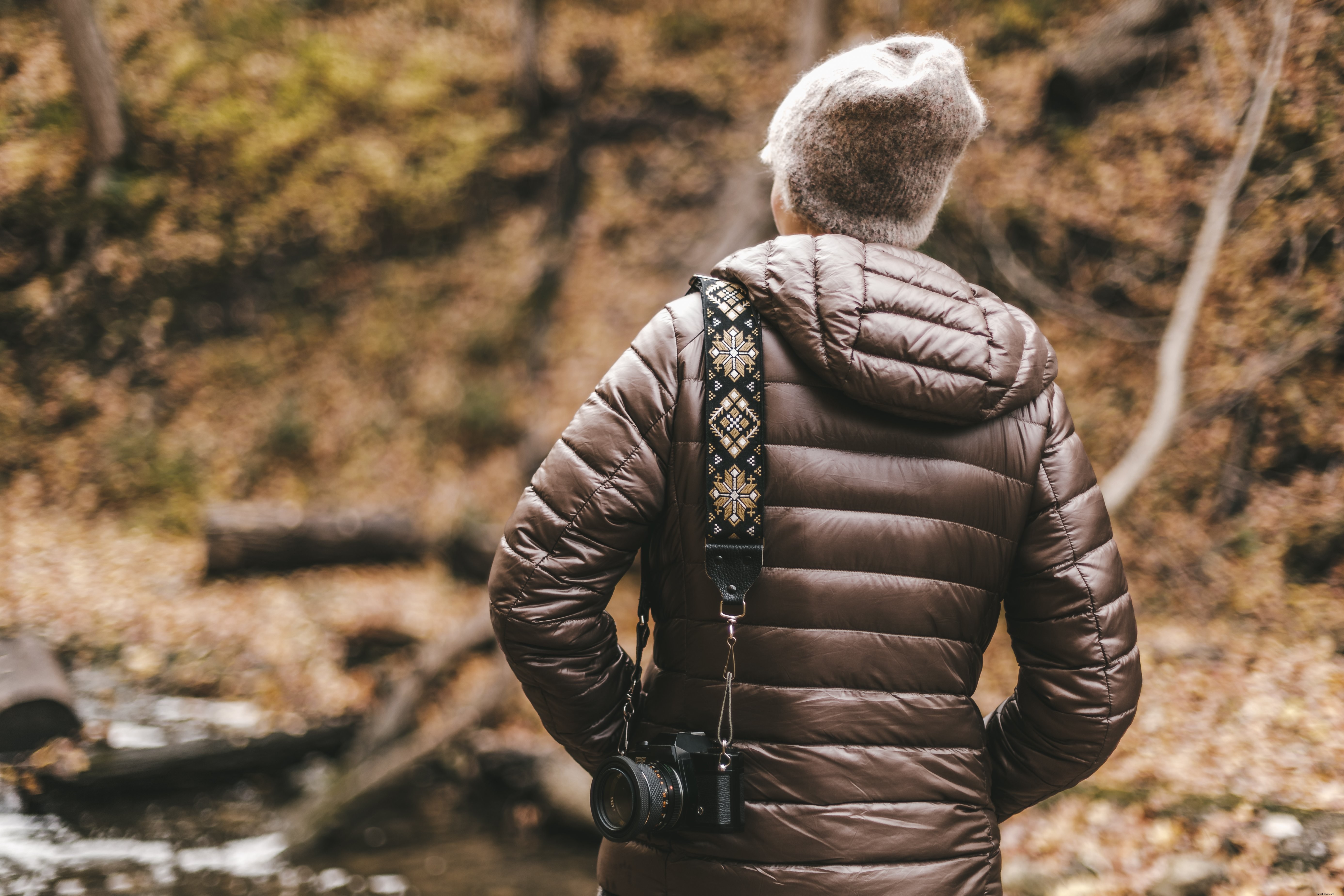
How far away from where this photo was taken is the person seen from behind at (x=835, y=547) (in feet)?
4.84

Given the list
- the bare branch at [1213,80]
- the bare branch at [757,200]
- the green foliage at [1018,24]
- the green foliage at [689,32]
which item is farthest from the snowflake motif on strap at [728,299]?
the green foliage at [689,32]

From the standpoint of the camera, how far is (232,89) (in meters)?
10.2

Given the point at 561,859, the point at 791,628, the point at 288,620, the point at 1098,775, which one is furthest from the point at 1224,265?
the point at 288,620

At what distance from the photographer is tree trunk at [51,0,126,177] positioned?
8719 millimetres

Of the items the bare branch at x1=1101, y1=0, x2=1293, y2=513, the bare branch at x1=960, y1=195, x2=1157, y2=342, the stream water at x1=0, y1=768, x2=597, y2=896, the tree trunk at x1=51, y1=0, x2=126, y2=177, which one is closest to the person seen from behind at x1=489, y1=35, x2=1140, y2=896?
the stream water at x1=0, y1=768, x2=597, y2=896

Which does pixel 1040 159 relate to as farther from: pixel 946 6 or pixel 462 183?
pixel 462 183

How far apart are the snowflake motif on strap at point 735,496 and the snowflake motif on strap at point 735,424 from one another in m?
0.03

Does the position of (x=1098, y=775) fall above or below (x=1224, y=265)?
below

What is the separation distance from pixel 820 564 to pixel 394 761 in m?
5.09

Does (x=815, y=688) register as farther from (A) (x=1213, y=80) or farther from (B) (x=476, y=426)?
(B) (x=476, y=426)

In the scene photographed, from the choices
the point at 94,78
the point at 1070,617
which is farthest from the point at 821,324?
the point at 94,78

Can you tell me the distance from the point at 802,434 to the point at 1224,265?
7074 mm

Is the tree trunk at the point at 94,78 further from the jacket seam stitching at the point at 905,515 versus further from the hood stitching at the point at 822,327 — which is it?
the jacket seam stitching at the point at 905,515

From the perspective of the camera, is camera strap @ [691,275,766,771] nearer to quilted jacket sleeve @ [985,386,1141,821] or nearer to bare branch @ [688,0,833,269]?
quilted jacket sleeve @ [985,386,1141,821]
